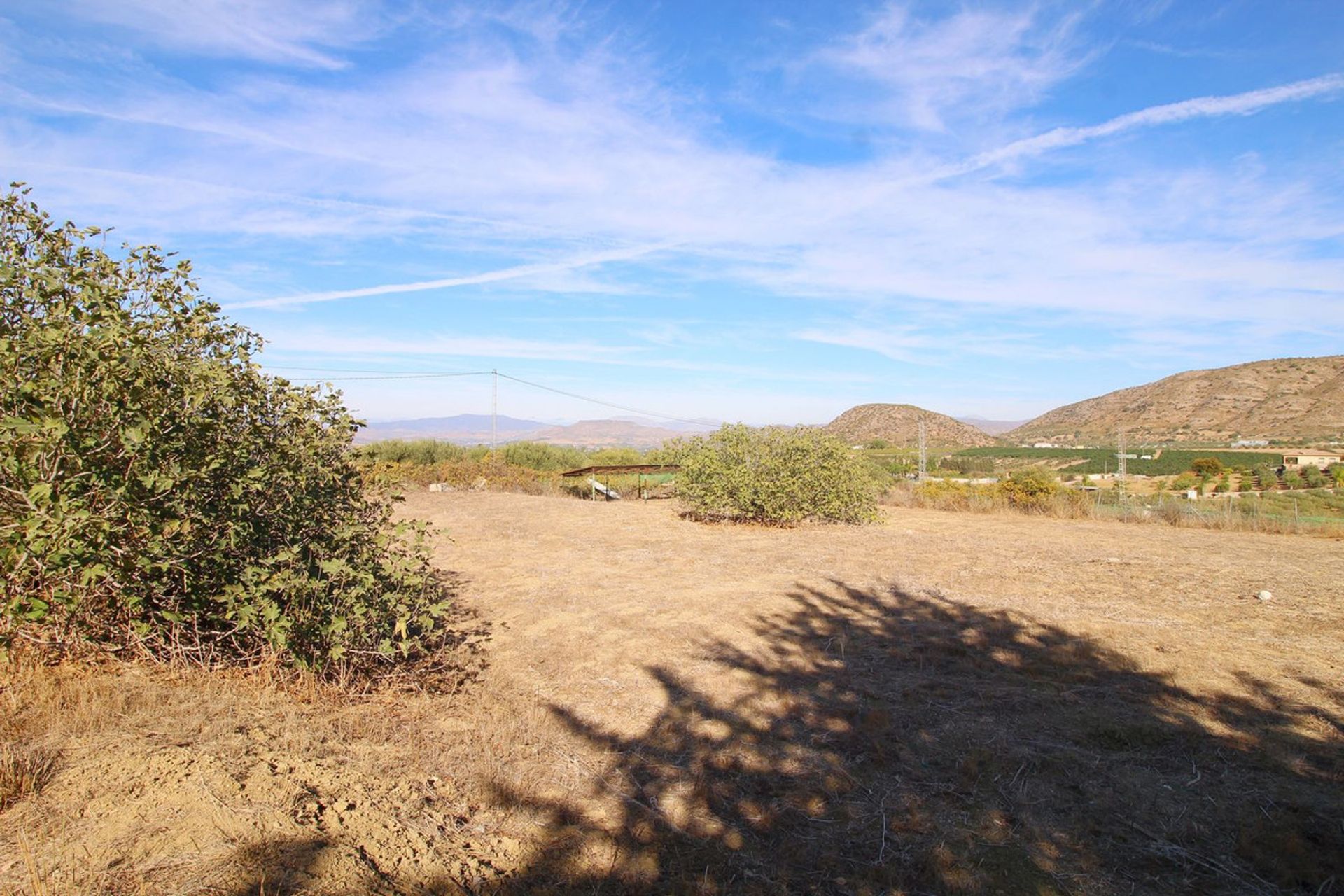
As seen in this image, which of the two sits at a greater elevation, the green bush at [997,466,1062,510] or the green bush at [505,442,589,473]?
the green bush at [505,442,589,473]

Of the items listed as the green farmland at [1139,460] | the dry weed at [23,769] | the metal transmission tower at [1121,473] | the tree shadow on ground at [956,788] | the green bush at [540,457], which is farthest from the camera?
the green farmland at [1139,460]

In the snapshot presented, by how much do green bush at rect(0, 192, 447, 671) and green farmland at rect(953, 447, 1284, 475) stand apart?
2843cm

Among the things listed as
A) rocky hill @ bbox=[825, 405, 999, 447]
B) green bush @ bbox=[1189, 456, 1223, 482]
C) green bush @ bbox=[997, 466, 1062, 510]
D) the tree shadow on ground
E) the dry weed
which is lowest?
the tree shadow on ground

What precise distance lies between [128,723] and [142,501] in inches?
39.4

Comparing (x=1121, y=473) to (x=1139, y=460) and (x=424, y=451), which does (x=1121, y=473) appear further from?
(x=424, y=451)

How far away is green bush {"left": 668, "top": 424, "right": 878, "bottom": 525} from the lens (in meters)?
12.4

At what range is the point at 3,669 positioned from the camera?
3.37 meters

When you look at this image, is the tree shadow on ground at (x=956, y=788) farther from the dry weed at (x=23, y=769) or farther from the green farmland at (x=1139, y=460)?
the green farmland at (x=1139, y=460)

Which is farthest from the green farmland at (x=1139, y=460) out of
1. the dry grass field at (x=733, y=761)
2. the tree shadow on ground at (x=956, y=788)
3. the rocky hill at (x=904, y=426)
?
the tree shadow on ground at (x=956, y=788)

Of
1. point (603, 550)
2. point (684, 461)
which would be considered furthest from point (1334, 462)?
point (603, 550)

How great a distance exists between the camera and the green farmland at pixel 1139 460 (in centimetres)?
2742

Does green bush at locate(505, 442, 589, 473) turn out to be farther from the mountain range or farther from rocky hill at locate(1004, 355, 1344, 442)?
rocky hill at locate(1004, 355, 1344, 442)

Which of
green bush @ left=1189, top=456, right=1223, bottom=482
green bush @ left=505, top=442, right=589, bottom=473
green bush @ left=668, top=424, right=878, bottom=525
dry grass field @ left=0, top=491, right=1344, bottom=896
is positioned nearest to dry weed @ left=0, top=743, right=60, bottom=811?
dry grass field @ left=0, top=491, right=1344, bottom=896

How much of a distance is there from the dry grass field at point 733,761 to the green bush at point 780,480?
574 cm
